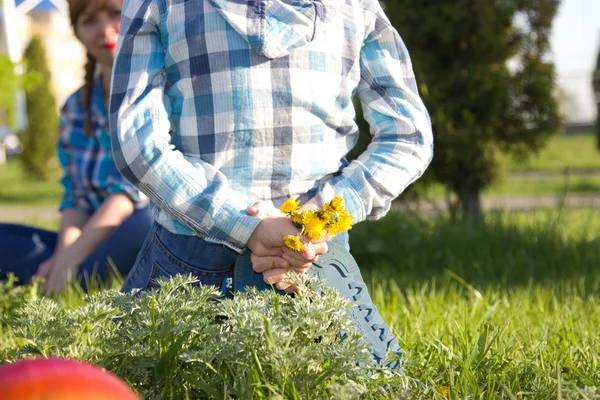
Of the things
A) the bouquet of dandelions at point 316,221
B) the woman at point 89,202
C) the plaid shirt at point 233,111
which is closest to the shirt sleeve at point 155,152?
the plaid shirt at point 233,111

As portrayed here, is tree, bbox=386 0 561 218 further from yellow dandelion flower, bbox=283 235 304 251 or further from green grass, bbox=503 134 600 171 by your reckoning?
green grass, bbox=503 134 600 171

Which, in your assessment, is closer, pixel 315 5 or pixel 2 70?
pixel 315 5

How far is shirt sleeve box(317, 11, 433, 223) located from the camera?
6.22ft

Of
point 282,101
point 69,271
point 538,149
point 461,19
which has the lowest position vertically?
point 538,149

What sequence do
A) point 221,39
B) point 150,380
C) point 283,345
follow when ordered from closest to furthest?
point 283,345 → point 150,380 → point 221,39

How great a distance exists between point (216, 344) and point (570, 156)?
1698 cm

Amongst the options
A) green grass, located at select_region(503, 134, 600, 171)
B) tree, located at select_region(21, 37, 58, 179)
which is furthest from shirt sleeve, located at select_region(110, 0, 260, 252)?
tree, located at select_region(21, 37, 58, 179)

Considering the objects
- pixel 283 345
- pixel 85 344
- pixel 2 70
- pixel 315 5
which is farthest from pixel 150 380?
pixel 2 70

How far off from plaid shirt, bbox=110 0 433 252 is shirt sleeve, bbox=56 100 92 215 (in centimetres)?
192

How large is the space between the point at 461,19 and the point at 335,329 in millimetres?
4214

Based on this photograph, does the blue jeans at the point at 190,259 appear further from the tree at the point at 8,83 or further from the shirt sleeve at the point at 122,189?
the tree at the point at 8,83

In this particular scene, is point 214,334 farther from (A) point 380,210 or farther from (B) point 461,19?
(B) point 461,19

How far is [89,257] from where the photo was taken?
348 cm

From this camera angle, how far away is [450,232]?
4438mm
